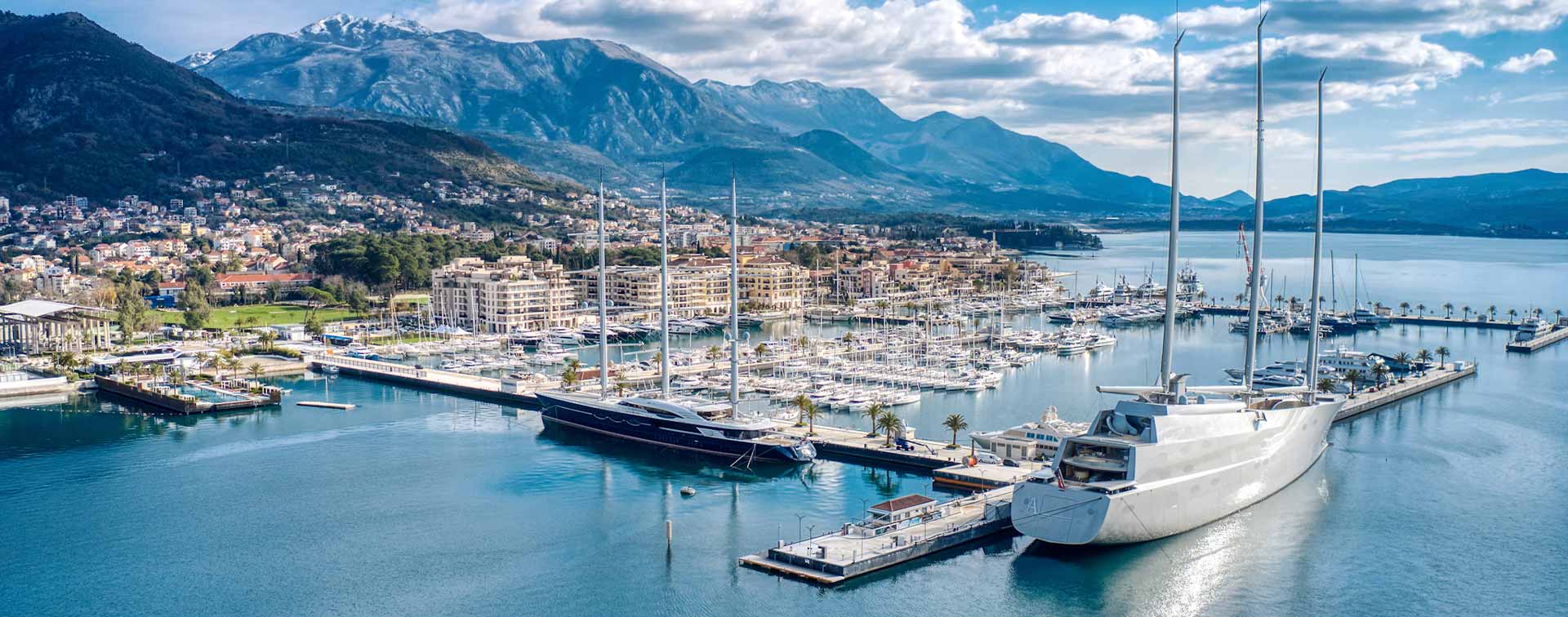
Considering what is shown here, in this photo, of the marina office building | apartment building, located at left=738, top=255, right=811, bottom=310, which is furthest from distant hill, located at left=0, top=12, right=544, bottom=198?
apartment building, located at left=738, top=255, right=811, bottom=310

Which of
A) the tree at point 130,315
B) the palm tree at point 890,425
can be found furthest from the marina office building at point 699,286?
the palm tree at point 890,425

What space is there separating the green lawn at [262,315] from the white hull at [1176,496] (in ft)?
138

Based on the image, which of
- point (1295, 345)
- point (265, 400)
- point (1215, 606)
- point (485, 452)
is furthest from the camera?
point (1295, 345)

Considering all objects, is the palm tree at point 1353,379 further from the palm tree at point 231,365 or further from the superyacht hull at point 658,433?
the palm tree at point 231,365

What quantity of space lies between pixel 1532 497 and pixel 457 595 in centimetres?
2046

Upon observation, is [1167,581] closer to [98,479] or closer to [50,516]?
[50,516]

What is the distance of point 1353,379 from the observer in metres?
32.7

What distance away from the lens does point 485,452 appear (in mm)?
26984

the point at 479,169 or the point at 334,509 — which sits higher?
the point at 479,169

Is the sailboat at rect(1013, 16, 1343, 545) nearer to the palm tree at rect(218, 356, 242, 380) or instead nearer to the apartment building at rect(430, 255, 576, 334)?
the palm tree at rect(218, 356, 242, 380)

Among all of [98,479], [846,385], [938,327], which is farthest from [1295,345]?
[98,479]

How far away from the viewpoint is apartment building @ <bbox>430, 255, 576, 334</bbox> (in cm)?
5141

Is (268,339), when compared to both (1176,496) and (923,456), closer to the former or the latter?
(923,456)

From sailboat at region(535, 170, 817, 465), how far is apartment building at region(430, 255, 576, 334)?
21.7 m
